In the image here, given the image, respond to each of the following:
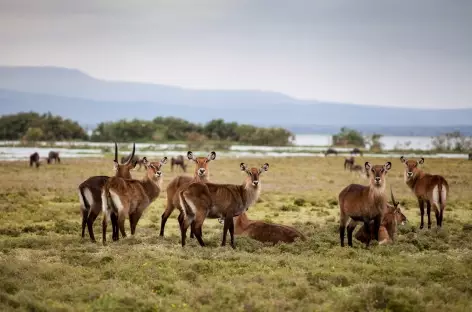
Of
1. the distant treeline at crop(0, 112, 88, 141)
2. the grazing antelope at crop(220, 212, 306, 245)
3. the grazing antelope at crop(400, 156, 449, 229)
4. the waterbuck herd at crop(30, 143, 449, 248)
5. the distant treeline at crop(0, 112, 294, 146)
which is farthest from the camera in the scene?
A: the distant treeline at crop(0, 112, 294, 146)

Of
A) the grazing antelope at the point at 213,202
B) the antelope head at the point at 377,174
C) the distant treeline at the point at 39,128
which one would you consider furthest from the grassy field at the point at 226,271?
the distant treeline at the point at 39,128

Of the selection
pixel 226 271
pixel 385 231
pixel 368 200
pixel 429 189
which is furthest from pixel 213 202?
pixel 429 189

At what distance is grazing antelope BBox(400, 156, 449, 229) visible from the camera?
16328 millimetres

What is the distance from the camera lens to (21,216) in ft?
60.6

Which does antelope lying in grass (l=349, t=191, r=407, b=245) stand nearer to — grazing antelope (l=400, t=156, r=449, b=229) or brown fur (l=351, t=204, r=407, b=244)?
brown fur (l=351, t=204, r=407, b=244)

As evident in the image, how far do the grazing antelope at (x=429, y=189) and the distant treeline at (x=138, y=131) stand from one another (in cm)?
7724

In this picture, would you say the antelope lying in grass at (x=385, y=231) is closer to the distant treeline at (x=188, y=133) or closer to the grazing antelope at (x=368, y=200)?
the grazing antelope at (x=368, y=200)

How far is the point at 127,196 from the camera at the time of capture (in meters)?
13.9

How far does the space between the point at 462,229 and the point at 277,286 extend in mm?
7883

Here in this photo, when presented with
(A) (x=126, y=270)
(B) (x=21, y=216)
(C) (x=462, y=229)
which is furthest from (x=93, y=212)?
(C) (x=462, y=229)

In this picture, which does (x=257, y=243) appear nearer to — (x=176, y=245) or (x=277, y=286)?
(x=176, y=245)

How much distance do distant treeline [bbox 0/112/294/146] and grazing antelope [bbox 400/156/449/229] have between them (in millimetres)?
77238

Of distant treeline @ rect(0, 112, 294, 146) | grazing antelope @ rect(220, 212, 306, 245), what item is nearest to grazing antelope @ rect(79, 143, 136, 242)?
grazing antelope @ rect(220, 212, 306, 245)

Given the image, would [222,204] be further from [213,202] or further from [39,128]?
[39,128]
